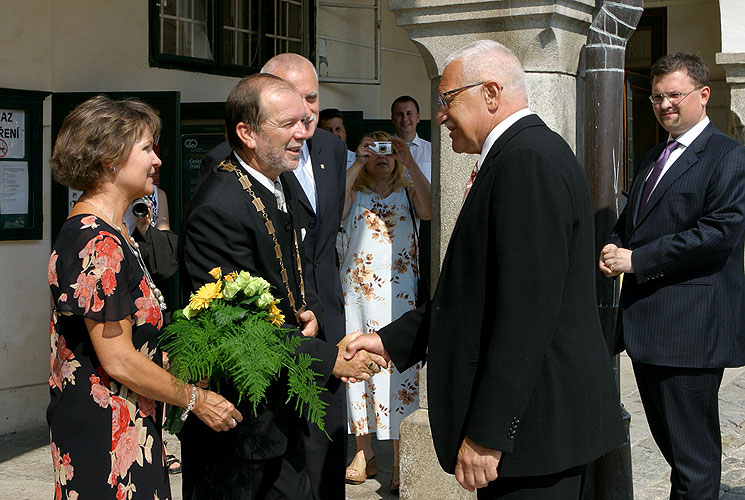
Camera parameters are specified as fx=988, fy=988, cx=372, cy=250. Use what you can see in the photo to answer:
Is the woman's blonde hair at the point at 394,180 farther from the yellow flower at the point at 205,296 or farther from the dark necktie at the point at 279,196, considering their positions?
the yellow flower at the point at 205,296

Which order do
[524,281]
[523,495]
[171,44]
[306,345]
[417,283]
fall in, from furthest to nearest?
[171,44]
[417,283]
[306,345]
[523,495]
[524,281]

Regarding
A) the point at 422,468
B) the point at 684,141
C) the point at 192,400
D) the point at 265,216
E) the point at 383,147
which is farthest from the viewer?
the point at 383,147

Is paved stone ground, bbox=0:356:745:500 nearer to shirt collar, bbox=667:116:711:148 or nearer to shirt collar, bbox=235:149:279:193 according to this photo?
shirt collar, bbox=667:116:711:148

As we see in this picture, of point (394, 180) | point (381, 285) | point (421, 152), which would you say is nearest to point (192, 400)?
point (381, 285)

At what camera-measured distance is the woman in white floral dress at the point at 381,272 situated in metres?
5.73

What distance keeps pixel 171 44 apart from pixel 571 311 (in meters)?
5.86

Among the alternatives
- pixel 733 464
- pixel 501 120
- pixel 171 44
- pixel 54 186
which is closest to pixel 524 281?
pixel 501 120

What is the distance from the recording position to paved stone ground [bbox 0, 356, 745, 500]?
18.3 feet

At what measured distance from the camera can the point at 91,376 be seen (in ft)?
9.77

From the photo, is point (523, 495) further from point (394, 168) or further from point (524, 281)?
point (394, 168)

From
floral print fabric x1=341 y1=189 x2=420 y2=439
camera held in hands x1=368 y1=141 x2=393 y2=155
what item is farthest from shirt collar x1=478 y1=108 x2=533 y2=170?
floral print fabric x1=341 y1=189 x2=420 y2=439

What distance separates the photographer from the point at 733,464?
6168 millimetres

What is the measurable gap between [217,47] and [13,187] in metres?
2.46

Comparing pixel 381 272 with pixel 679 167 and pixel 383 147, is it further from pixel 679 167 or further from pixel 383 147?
pixel 679 167
